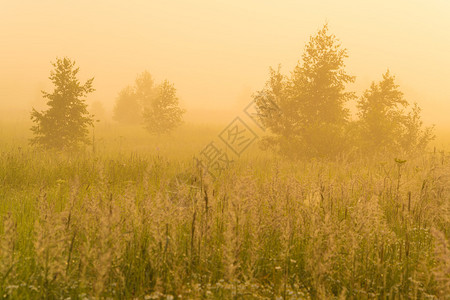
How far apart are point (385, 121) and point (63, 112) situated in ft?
47.7

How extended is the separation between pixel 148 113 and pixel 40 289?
2264cm

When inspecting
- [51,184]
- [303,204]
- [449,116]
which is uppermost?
[449,116]

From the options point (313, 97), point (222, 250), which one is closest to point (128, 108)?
point (313, 97)

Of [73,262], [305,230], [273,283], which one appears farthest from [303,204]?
[73,262]

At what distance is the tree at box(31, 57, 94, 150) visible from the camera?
46.2 feet

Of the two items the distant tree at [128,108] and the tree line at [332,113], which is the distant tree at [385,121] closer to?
the tree line at [332,113]

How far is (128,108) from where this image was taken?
36719 mm

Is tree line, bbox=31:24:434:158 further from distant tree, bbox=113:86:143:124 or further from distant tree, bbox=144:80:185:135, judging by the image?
distant tree, bbox=113:86:143:124

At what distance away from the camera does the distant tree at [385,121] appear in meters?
13.7

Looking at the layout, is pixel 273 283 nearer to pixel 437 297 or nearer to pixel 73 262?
pixel 437 297

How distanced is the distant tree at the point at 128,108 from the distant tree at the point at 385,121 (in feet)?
91.0

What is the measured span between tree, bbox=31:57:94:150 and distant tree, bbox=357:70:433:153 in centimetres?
1250

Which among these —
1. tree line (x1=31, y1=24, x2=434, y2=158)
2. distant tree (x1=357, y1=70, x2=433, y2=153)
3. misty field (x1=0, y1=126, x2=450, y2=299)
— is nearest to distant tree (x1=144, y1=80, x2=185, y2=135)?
tree line (x1=31, y1=24, x2=434, y2=158)

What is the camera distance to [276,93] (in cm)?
1541
